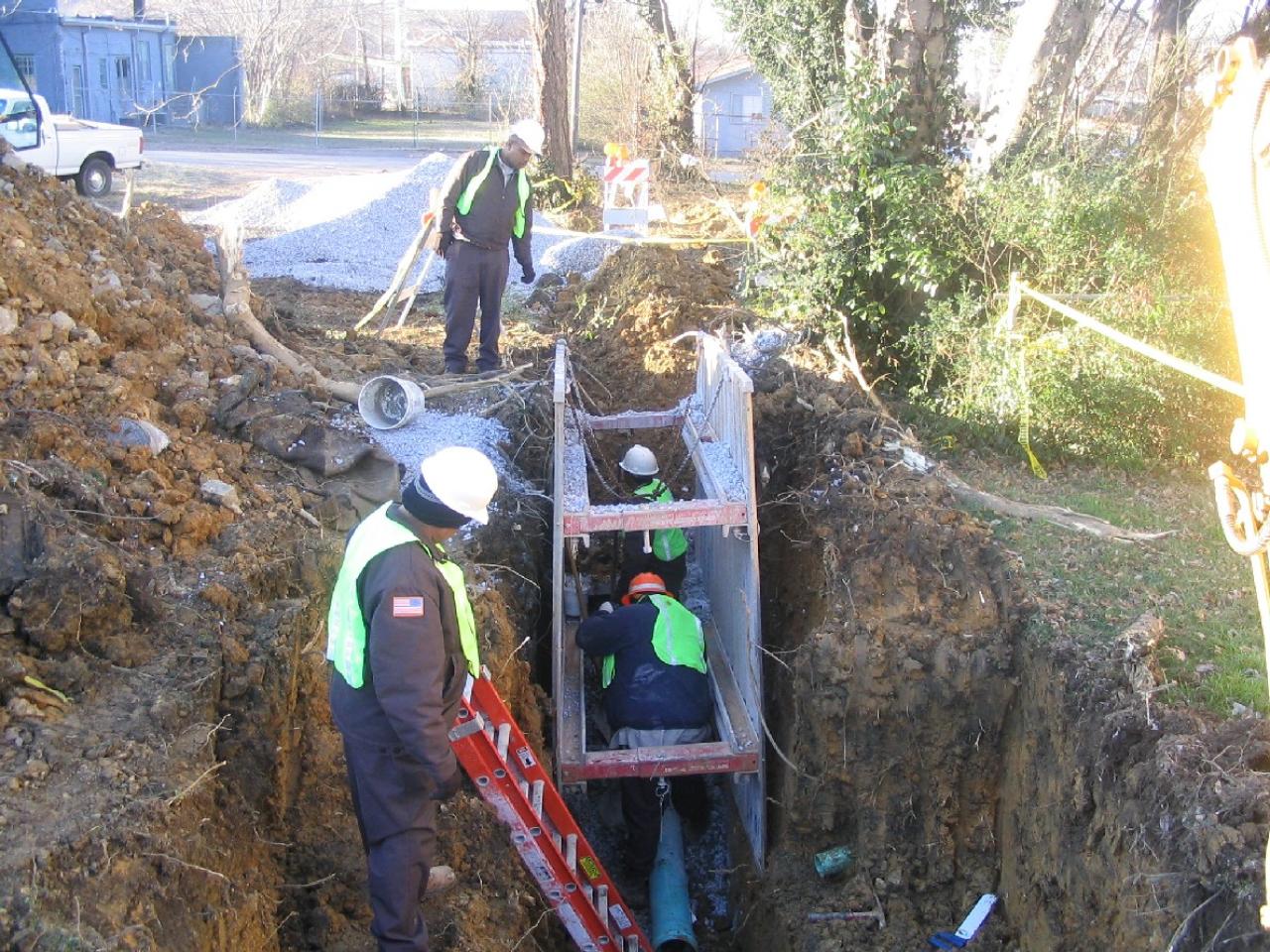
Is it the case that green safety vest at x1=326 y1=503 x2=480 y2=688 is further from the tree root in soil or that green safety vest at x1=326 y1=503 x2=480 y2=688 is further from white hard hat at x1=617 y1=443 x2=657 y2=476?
white hard hat at x1=617 y1=443 x2=657 y2=476

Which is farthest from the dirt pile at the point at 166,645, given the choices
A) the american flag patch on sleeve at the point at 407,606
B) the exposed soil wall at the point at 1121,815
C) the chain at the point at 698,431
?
the exposed soil wall at the point at 1121,815

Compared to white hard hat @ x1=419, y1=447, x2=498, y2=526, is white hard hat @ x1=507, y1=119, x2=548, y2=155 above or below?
above

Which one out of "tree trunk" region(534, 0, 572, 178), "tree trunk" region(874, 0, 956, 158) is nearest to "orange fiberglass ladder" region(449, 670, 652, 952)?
"tree trunk" region(874, 0, 956, 158)

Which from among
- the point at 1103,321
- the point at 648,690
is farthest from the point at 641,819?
the point at 1103,321

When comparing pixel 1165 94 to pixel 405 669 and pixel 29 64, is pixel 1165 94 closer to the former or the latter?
pixel 405 669

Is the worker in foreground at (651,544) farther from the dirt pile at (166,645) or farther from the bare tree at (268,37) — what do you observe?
the bare tree at (268,37)

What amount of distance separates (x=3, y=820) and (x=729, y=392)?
4.75m

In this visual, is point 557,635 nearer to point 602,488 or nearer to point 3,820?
point 602,488

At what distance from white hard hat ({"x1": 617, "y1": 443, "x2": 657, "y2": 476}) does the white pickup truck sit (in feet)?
38.9

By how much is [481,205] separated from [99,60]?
30.5 meters

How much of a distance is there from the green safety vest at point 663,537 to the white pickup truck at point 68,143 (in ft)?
40.2

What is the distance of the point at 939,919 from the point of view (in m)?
5.09

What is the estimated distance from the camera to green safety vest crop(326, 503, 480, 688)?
3.63 m

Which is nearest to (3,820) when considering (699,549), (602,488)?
(602,488)
